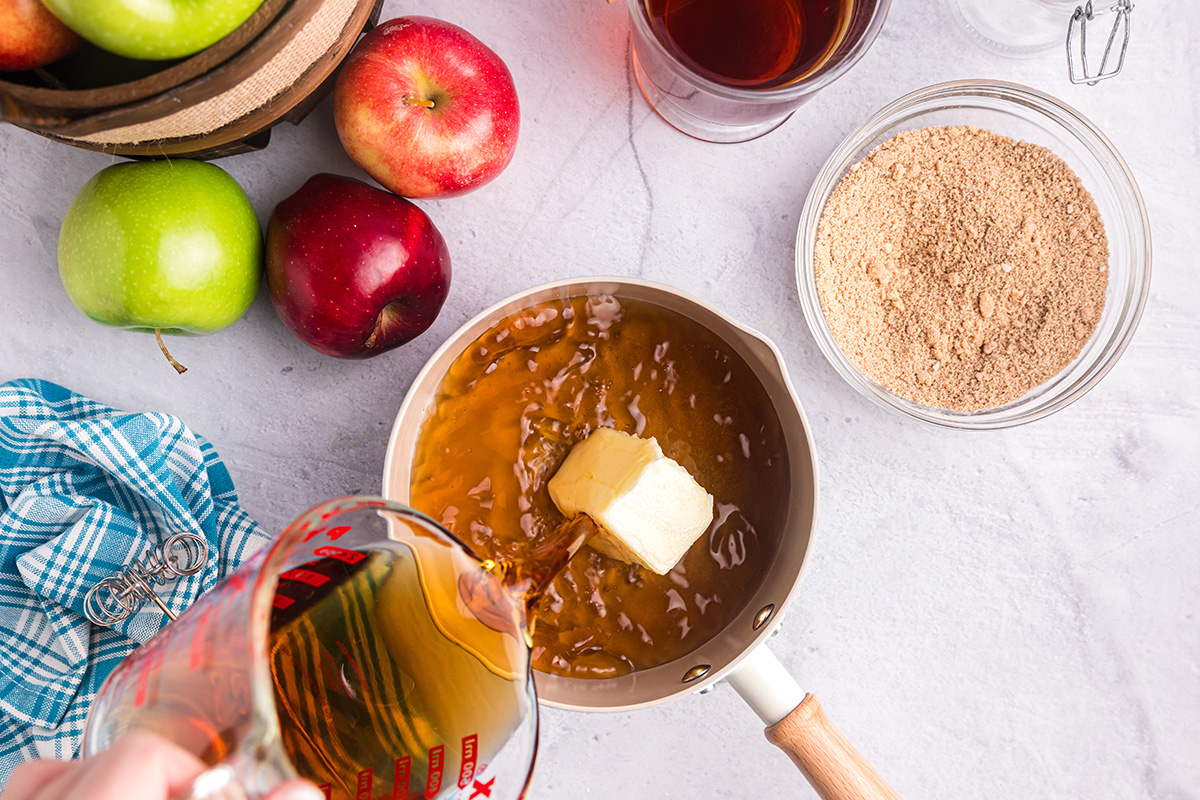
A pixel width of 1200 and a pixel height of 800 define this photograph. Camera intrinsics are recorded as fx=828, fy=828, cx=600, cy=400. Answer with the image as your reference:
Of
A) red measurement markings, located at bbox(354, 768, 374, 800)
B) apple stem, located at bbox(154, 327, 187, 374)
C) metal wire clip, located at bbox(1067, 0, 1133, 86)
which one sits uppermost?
metal wire clip, located at bbox(1067, 0, 1133, 86)

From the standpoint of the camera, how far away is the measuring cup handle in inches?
31.5

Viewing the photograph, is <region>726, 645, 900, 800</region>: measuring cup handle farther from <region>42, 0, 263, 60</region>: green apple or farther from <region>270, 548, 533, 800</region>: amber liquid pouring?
<region>42, 0, 263, 60</region>: green apple

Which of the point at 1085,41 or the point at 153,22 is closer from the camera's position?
the point at 153,22

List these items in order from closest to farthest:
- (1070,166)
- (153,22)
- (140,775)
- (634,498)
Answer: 1. (140,775)
2. (153,22)
3. (634,498)
4. (1070,166)

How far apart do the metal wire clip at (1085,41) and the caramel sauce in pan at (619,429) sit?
52cm

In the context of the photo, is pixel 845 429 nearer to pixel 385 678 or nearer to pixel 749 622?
pixel 749 622

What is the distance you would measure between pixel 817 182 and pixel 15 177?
0.89 metres

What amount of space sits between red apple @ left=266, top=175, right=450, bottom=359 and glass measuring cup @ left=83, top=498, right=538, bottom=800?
0.85 feet

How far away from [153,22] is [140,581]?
54 cm

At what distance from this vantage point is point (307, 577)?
0.67 m

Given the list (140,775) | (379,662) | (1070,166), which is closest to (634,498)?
(379,662)

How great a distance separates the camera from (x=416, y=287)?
85cm

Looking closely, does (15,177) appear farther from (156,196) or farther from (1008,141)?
(1008,141)

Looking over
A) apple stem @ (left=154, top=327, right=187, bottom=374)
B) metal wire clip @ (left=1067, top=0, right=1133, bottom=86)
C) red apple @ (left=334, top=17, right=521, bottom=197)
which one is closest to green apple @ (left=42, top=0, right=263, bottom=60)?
red apple @ (left=334, top=17, right=521, bottom=197)
